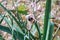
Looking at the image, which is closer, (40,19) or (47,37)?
(47,37)

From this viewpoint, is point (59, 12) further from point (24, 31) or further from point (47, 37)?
point (47, 37)

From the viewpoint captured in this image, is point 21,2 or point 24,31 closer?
point 24,31

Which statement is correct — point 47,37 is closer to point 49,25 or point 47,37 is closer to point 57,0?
point 49,25

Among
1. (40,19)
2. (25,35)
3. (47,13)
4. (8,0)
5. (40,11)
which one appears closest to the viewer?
(47,13)

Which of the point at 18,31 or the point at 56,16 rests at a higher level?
the point at 18,31

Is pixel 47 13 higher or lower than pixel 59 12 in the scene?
higher

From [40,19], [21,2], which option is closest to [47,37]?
[40,19]

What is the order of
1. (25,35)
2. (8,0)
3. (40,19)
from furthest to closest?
1. (8,0)
2. (40,19)
3. (25,35)

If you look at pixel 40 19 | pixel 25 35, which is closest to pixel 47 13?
pixel 25 35

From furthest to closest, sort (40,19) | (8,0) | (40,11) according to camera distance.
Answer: (8,0), (40,11), (40,19)
